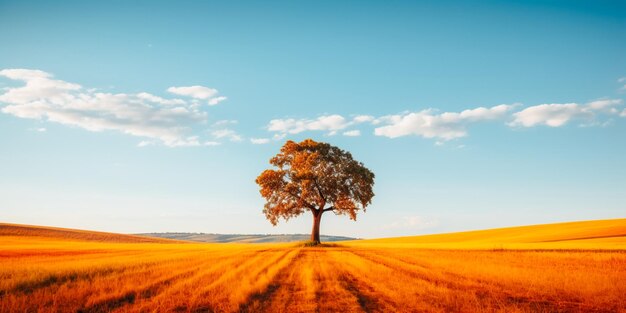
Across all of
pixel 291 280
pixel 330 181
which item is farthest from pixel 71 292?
pixel 330 181

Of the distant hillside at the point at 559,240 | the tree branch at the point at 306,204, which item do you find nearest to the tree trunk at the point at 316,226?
the tree branch at the point at 306,204

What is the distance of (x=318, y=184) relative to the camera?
151 ft

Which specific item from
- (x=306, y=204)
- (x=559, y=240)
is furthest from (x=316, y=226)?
(x=559, y=240)

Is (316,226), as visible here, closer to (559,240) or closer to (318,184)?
(318,184)

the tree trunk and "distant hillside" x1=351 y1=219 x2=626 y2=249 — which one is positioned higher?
the tree trunk

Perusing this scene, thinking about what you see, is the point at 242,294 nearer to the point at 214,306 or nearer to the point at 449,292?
the point at 214,306

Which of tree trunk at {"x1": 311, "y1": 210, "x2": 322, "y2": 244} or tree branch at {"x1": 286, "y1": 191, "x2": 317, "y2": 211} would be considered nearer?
tree branch at {"x1": 286, "y1": 191, "x2": 317, "y2": 211}

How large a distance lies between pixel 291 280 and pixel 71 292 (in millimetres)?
6143

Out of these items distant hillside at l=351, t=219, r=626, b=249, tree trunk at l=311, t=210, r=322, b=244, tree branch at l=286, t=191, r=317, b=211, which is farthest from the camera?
tree trunk at l=311, t=210, r=322, b=244

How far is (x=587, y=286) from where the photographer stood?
36.8 feet

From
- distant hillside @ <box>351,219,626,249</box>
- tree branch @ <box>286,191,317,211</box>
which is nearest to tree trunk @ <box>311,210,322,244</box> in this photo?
tree branch @ <box>286,191,317,211</box>

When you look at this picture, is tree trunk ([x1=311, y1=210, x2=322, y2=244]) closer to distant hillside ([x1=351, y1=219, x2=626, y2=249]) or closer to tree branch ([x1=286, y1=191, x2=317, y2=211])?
tree branch ([x1=286, y1=191, x2=317, y2=211])

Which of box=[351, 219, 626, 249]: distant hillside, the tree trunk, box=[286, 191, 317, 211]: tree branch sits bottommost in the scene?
box=[351, 219, 626, 249]: distant hillside

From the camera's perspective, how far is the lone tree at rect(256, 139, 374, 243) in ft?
149
